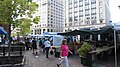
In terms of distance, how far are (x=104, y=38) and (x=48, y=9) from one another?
346 feet

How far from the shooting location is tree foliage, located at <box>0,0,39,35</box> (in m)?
12.0

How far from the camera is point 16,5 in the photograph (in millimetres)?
12234

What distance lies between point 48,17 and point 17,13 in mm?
121005

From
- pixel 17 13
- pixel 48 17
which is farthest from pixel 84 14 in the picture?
pixel 17 13

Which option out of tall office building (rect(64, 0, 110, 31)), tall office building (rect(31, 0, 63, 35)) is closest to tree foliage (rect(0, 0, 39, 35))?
tall office building (rect(64, 0, 110, 31))

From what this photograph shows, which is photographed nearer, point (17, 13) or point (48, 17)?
point (17, 13)

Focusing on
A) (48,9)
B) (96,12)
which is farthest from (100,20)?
(48,9)

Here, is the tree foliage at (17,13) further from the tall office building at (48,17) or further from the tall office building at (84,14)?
the tall office building at (48,17)

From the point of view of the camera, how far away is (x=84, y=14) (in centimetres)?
10431

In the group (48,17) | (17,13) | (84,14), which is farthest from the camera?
(48,17)

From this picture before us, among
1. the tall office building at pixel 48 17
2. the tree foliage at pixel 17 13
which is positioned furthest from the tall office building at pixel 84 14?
the tree foliage at pixel 17 13

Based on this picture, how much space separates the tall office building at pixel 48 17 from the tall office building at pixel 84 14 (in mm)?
21928

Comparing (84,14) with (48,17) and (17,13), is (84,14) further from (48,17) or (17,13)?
(17,13)

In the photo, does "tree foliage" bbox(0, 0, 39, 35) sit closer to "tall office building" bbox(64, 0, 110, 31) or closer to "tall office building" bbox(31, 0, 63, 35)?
"tall office building" bbox(64, 0, 110, 31)
